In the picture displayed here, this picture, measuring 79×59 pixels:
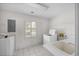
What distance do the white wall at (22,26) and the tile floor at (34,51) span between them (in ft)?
0.27

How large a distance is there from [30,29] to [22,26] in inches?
6.4

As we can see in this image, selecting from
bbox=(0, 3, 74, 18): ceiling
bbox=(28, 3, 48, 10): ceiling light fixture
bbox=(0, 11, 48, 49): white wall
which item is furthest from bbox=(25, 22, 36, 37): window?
bbox=(28, 3, 48, 10): ceiling light fixture

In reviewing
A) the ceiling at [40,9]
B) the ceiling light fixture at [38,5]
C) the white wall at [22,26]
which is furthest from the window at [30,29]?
the ceiling light fixture at [38,5]

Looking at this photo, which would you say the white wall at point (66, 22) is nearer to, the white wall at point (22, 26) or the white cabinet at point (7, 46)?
the white wall at point (22, 26)

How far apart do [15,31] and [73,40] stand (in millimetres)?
1075

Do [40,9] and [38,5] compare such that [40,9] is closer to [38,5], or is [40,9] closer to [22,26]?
[38,5]

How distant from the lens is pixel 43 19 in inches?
57.1

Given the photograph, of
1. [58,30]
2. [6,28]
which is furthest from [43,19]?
[6,28]

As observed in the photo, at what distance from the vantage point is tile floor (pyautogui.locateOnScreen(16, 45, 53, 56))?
4.32ft

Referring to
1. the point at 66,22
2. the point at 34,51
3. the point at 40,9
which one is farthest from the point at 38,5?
the point at 34,51

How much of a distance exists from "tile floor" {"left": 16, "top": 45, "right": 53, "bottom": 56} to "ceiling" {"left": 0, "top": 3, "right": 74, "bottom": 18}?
2.13 ft

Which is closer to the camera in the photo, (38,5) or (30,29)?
(38,5)

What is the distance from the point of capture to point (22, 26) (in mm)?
1375

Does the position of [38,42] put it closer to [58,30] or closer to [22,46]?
[22,46]
